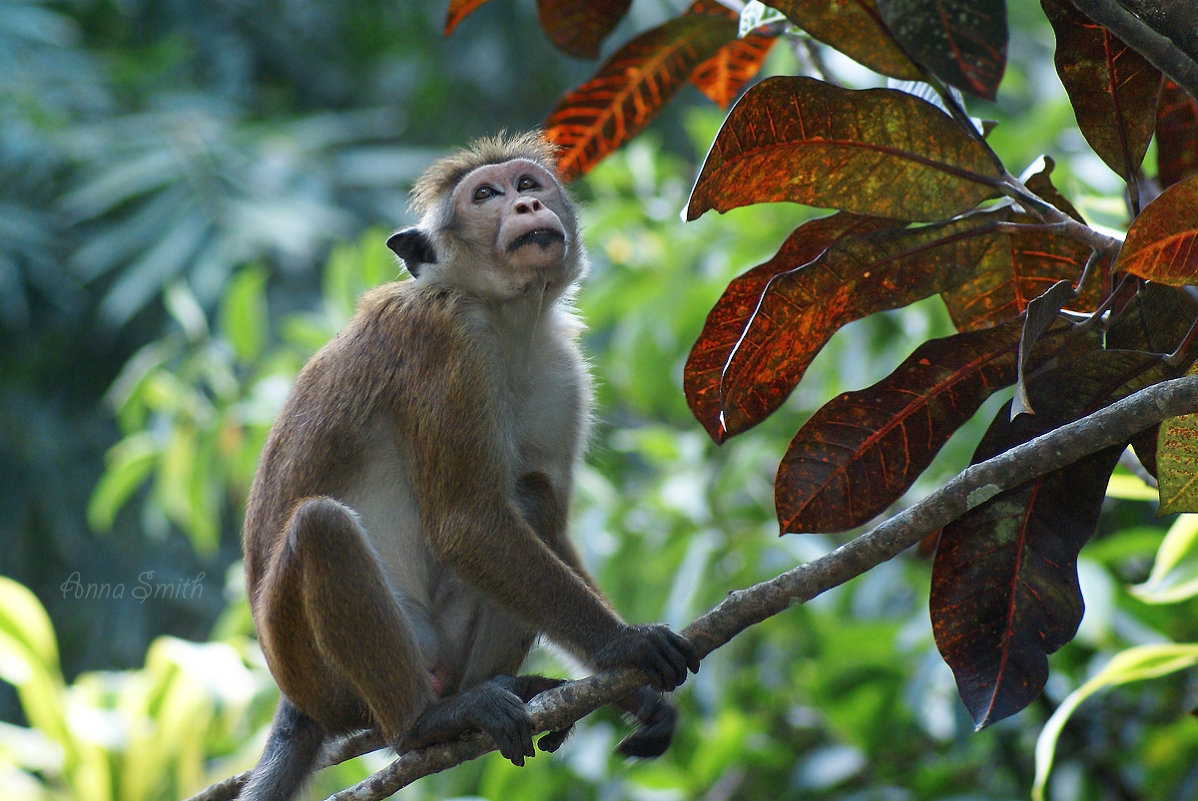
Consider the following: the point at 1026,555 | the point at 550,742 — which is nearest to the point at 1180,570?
the point at 1026,555

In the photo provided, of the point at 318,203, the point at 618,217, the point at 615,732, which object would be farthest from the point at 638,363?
the point at 318,203

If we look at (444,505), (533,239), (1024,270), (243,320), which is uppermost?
(533,239)

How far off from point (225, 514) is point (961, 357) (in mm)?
10629

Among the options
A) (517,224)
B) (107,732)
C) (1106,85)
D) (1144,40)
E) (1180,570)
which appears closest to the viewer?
(1144,40)

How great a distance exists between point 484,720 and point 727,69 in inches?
68.1

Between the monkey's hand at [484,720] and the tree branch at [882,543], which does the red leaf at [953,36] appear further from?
the monkey's hand at [484,720]

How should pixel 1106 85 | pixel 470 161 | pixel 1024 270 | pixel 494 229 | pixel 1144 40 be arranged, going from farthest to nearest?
pixel 470 161 → pixel 494 229 → pixel 1024 270 → pixel 1106 85 → pixel 1144 40

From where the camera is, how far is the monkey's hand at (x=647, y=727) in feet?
9.40

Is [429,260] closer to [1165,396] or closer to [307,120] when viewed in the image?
[1165,396]

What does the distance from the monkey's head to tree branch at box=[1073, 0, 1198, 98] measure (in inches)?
75.9

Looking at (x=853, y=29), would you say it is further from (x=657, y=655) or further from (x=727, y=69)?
(x=657, y=655)

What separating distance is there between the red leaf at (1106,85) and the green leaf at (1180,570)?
2.91 ft

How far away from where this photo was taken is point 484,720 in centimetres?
256

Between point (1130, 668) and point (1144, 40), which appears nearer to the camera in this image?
point (1144, 40)
